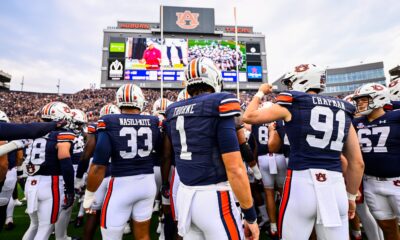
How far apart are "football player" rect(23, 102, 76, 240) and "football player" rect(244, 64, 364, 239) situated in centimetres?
248

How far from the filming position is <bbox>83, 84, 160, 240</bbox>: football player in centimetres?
261

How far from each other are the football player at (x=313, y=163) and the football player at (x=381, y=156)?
40.7 inches

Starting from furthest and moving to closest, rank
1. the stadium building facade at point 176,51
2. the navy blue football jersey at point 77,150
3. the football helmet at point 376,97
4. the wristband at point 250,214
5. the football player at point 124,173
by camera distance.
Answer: the stadium building facade at point 176,51, the navy blue football jersey at point 77,150, the football helmet at point 376,97, the football player at point 124,173, the wristband at point 250,214

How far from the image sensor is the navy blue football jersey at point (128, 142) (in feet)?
8.90

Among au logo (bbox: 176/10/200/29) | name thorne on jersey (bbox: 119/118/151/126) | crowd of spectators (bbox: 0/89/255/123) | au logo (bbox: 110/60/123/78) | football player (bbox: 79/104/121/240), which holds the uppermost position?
au logo (bbox: 176/10/200/29)

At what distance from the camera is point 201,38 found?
31797mm

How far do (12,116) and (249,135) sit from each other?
32.8 meters

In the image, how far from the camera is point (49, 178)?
3264 mm

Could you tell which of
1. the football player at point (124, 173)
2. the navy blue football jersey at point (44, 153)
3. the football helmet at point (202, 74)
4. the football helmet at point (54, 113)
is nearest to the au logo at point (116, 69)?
the football helmet at point (54, 113)

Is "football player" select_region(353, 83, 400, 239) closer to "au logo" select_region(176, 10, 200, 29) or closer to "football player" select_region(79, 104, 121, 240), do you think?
"football player" select_region(79, 104, 121, 240)

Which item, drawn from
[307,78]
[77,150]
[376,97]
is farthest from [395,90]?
[77,150]

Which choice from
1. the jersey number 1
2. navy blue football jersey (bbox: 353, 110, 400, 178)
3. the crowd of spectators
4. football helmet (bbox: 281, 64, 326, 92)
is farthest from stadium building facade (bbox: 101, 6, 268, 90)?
the jersey number 1

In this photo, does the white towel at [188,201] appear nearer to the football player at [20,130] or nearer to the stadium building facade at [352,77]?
the football player at [20,130]

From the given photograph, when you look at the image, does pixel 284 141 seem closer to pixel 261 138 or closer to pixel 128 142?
pixel 261 138
